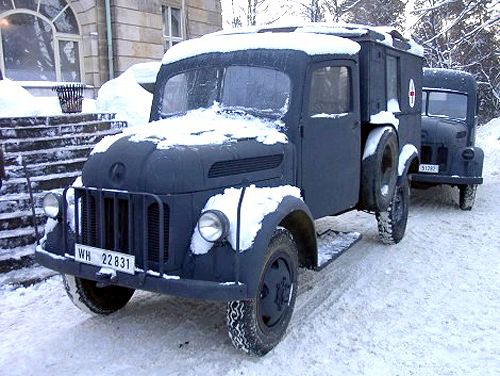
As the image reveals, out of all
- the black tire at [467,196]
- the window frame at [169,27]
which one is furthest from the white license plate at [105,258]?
the window frame at [169,27]

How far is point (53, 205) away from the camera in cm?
366

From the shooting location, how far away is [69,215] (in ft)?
11.9

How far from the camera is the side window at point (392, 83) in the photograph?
565cm

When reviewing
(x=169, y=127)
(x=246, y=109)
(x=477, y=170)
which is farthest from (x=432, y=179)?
(x=169, y=127)

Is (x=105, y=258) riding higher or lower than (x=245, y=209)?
lower

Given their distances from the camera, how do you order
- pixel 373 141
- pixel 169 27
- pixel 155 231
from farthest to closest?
1. pixel 169 27
2. pixel 373 141
3. pixel 155 231

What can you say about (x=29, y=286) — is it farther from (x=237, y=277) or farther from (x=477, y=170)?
(x=477, y=170)

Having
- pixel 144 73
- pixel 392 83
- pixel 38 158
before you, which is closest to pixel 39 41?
pixel 144 73

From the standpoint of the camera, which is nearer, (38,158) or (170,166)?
(170,166)

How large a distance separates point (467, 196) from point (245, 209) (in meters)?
5.62

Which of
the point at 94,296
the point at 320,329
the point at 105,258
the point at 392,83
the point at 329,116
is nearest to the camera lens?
the point at 105,258

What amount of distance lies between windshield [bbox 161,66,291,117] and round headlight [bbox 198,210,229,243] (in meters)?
1.33

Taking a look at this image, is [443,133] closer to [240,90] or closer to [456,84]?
[456,84]

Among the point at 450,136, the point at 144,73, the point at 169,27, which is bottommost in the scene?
the point at 450,136
